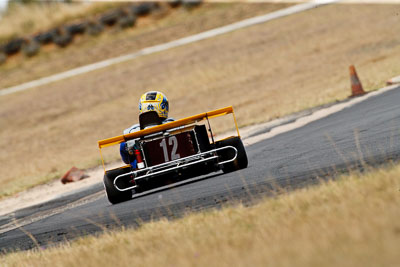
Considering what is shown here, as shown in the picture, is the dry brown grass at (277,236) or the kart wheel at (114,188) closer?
the dry brown grass at (277,236)

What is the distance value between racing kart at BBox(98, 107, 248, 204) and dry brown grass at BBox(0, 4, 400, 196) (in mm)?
10315

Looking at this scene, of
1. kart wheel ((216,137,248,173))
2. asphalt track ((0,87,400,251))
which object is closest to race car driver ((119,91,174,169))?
asphalt track ((0,87,400,251))

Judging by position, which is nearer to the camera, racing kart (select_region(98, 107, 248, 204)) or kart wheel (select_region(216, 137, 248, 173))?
racing kart (select_region(98, 107, 248, 204))

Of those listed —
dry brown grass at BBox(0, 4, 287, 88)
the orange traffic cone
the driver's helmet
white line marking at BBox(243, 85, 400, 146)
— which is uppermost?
dry brown grass at BBox(0, 4, 287, 88)

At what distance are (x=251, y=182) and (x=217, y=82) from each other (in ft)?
78.6

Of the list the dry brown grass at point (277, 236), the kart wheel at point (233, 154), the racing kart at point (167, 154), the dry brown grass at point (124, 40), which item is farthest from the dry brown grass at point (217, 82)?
the dry brown grass at point (277, 236)

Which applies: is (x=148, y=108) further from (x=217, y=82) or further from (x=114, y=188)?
(x=217, y=82)

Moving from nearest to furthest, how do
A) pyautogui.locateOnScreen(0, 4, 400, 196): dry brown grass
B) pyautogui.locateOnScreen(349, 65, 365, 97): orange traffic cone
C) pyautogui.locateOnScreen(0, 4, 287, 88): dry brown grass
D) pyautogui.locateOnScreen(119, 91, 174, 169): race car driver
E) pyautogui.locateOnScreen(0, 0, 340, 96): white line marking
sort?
pyautogui.locateOnScreen(119, 91, 174, 169): race car driver → pyautogui.locateOnScreen(349, 65, 365, 97): orange traffic cone → pyautogui.locateOnScreen(0, 4, 400, 196): dry brown grass → pyautogui.locateOnScreen(0, 0, 340, 96): white line marking → pyautogui.locateOnScreen(0, 4, 287, 88): dry brown grass

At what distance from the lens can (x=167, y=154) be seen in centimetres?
909

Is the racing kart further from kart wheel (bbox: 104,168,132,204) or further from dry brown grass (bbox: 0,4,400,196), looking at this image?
dry brown grass (bbox: 0,4,400,196)

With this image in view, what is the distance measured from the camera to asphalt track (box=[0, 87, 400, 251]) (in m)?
7.80

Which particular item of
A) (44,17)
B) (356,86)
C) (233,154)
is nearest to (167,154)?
(233,154)

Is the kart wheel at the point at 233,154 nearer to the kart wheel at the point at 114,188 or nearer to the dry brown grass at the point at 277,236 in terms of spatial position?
the kart wheel at the point at 114,188

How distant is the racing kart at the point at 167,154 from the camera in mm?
8859
